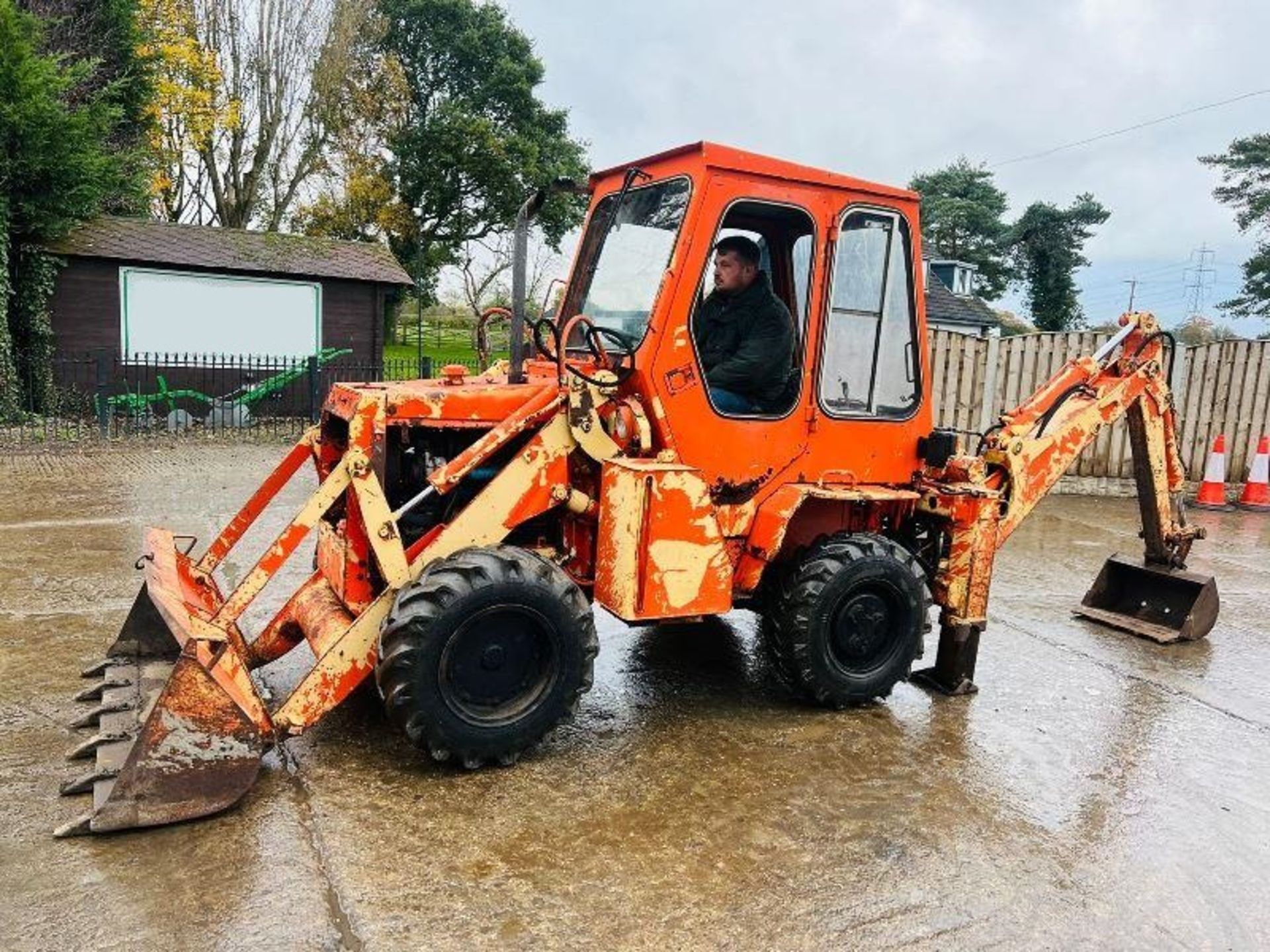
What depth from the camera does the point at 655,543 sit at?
379 cm

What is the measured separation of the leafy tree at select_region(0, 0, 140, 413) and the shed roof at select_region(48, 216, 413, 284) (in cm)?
46

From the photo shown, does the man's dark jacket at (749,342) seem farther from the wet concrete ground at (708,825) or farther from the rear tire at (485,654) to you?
the wet concrete ground at (708,825)

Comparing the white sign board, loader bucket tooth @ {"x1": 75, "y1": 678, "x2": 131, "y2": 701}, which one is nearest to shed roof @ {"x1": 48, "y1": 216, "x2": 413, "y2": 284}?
the white sign board

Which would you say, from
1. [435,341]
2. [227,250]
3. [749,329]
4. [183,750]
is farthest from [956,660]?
[435,341]

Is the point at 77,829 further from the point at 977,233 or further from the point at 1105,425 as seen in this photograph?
the point at 977,233

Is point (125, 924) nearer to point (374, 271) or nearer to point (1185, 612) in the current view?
point (1185, 612)

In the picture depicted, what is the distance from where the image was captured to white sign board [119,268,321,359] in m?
16.6

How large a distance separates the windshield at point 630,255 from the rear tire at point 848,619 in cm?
135

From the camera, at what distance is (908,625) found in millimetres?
4414

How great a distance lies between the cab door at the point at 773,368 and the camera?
400cm

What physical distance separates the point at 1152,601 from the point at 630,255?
4253 millimetres

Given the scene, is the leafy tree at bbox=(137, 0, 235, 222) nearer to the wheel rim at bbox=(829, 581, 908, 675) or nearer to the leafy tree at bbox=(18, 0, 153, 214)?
the leafy tree at bbox=(18, 0, 153, 214)

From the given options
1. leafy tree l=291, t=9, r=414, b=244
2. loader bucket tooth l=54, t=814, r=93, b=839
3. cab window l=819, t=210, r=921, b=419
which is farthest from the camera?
leafy tree l=291, t=9, r=414, b=244

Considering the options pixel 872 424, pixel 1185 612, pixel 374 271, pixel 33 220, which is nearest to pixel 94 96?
pixel 33 220
